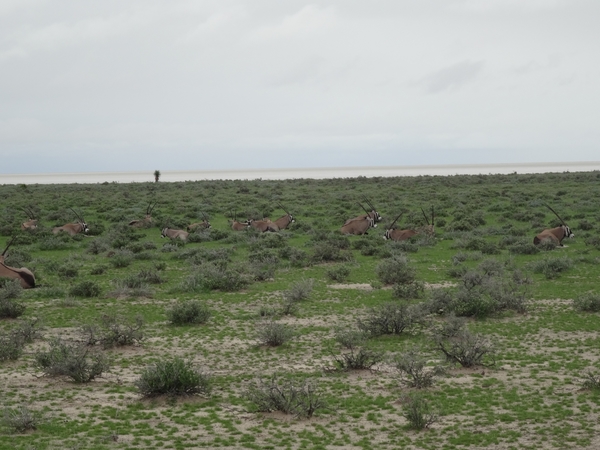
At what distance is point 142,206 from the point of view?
41.1 m

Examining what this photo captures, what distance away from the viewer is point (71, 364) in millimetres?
9617

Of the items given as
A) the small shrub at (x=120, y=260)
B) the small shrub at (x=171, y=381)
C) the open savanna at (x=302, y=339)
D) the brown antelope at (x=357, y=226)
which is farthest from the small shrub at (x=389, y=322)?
the brown antelope at (x=357, y=226)

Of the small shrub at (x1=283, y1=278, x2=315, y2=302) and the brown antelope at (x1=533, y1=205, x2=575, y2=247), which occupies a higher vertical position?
the brown antelope at (x1=533, y1=205, x2=575, y2=247)

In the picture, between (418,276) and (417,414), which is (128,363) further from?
(418,276)

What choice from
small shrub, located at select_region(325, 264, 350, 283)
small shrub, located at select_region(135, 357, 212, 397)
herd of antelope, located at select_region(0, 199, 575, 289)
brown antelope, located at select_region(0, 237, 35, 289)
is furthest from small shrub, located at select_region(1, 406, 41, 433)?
herd of antelope, located at select_region(0, 199, 575, 289)

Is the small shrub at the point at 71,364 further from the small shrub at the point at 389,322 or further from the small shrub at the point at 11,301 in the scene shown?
the small shrub at the point at 389,322

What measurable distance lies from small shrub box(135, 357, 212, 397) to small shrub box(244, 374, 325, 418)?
677 mm

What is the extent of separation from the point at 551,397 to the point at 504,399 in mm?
593

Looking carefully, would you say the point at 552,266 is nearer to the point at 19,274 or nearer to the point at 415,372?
the point at 415,372

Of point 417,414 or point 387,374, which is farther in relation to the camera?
point 387,374

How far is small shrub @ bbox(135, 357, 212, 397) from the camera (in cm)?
895

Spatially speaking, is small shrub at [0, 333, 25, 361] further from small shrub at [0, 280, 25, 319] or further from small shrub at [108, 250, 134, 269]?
small shrub at [108, 250, 134, 269]

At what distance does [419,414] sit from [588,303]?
7293 millimetres

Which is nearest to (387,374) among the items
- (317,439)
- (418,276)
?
(317,439)
